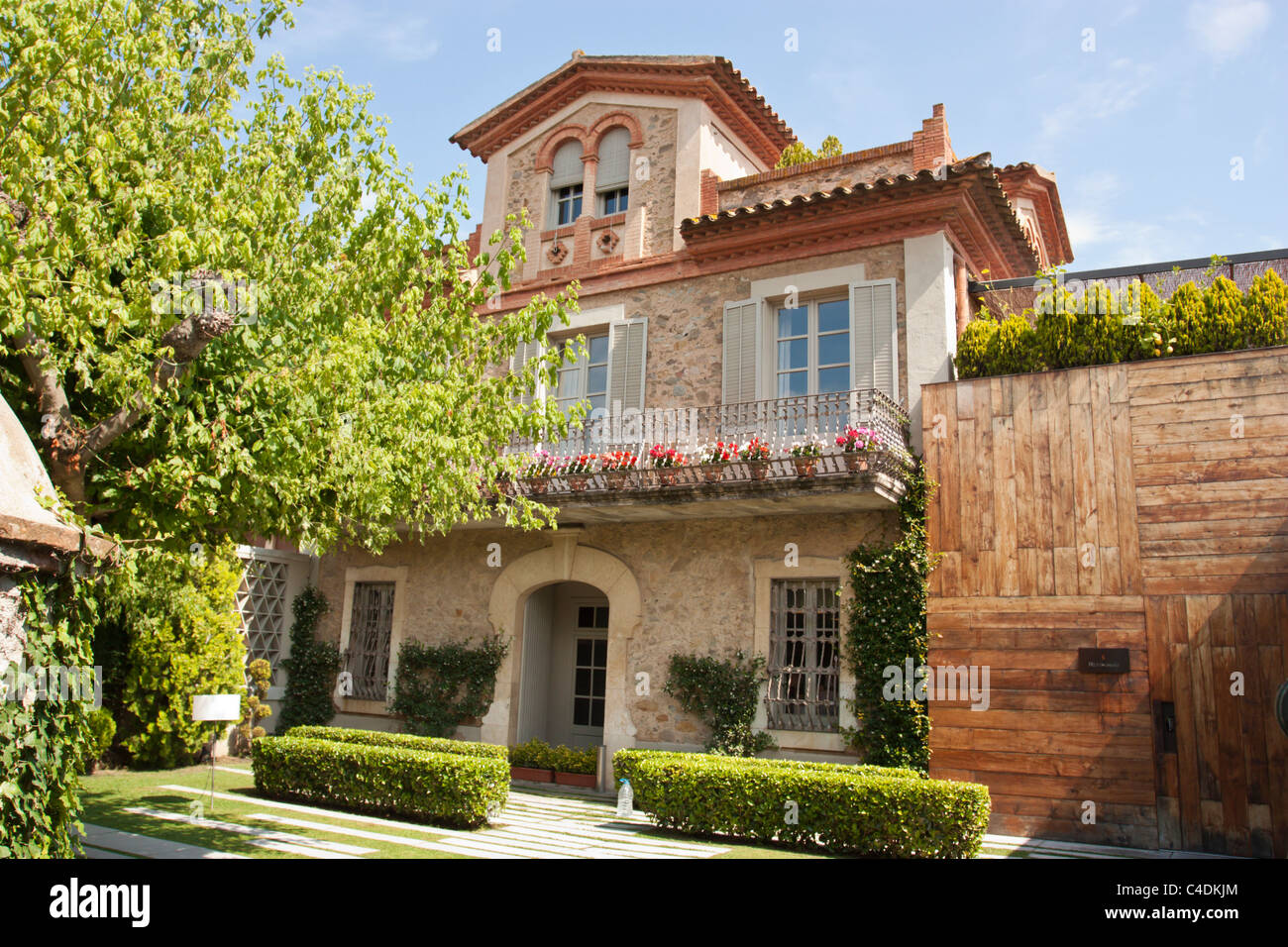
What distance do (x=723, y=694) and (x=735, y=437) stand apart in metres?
3.32

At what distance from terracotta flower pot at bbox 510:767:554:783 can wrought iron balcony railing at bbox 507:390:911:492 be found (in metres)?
4.03

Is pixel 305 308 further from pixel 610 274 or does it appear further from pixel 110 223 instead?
pixel 610 274

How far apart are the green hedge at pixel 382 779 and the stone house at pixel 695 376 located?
11.1 feet

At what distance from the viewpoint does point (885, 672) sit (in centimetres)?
1067

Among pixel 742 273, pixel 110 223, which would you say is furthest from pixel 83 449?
pixel 742 273

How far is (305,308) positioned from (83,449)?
75.4 inches

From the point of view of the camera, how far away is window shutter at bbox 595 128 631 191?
14.9 m

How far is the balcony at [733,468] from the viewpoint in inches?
420

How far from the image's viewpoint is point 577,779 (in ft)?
41.8

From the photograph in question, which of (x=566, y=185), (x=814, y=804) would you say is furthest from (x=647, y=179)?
(x=814, y=804)

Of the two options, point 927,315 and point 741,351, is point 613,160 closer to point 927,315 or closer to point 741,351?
point 741,351

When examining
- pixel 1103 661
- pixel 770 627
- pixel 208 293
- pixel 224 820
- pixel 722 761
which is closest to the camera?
pixel 208 293

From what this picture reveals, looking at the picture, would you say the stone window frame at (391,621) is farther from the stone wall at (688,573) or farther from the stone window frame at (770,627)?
the stone window frame at (770,627)

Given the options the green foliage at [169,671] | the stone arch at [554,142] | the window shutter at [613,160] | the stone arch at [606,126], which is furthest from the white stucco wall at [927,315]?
the green foliage at [169,671]
